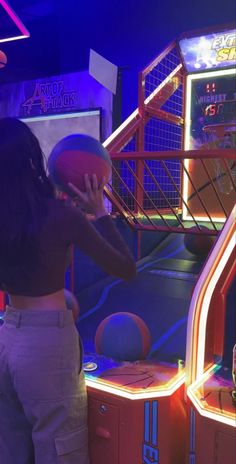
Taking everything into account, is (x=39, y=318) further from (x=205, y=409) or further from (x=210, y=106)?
(x=210, y=106)

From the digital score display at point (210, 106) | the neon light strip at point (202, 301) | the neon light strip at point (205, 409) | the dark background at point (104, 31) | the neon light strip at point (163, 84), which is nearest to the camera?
the neon light strip at point (205, 409)

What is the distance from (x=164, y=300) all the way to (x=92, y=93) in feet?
8.63

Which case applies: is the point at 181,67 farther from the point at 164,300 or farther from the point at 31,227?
the point at 31,227

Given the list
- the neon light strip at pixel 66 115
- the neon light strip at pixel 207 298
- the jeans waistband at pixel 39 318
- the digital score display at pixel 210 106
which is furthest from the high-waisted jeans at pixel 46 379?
the neon light strip at pixel 66 115

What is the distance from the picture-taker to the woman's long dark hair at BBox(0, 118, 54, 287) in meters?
1.25

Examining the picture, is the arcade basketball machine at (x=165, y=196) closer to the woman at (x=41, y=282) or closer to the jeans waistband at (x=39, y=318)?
the woman at (x=41, y=282)

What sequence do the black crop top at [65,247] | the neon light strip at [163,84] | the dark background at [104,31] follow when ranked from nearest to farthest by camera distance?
the black crop top at [65,247] < the neon light strip at [163,84] < the dark background at [104,31]

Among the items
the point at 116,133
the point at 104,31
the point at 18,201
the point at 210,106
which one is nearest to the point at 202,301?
the point at 18,201

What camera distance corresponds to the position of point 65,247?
4.25 ft

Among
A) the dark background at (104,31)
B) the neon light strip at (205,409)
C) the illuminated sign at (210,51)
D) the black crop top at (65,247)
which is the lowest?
the neon light strip at (205,409)

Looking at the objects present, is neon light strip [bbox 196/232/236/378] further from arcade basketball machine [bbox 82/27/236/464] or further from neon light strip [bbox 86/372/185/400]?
neon light strip [bbox 86/372/185/400]

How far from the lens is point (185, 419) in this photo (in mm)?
1646

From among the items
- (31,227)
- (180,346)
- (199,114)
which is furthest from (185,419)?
(199,114)

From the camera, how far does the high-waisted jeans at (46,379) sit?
51.3 inches
